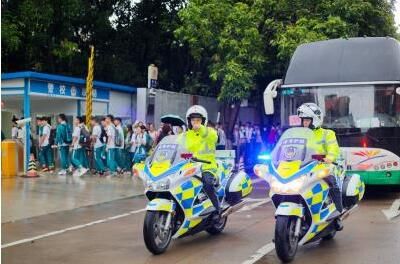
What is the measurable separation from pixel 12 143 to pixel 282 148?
11122 mm


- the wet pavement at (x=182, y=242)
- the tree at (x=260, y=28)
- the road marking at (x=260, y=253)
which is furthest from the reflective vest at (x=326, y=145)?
the tree at (x=260, y=28)

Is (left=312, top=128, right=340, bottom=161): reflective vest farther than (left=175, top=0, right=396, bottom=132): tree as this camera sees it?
No

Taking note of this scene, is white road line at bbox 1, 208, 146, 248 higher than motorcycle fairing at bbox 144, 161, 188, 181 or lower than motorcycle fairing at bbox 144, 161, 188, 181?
lower

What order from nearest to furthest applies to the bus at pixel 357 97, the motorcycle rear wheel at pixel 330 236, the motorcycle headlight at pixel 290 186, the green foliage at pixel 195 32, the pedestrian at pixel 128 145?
the motorcycle headlight at pixel 290 186, the motorcycle rear wheel at pixel 330 236, the bus at pixel 357 97, the pedestrian at pixel 128 145, the green foliage at pixel 195 32

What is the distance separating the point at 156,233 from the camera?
671 centimetres

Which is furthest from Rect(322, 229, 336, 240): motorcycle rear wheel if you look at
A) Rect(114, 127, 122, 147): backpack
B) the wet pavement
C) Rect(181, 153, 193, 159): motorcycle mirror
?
Rect(114, 127, 122, 147): backpack

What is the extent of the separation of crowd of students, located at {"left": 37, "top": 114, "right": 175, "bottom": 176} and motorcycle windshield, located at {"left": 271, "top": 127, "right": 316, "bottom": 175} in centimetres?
944

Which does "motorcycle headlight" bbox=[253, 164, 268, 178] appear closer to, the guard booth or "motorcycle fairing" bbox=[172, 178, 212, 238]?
"motorcycle fairing" bbox=[172, 178, 212, 238]

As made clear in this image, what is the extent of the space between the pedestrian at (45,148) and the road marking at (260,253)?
1103 centimetres

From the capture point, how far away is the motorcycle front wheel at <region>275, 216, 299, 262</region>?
20.2 ft

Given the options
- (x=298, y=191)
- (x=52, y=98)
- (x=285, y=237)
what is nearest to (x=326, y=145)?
(x=298, y=191)

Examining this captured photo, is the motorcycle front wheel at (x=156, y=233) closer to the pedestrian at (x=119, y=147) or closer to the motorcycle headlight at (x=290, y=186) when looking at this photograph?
the motorcycle headlight at (x=290, y=186)

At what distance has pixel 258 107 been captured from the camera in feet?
90.2

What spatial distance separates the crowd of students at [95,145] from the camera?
1641cm
